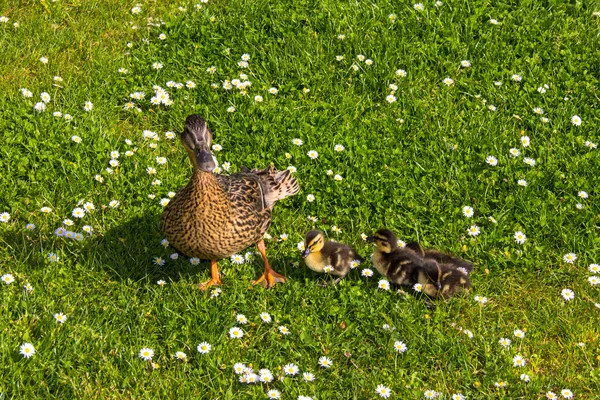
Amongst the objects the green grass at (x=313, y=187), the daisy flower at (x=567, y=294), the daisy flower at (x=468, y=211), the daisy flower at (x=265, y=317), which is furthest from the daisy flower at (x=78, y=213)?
the daisy flower at (x=567, y=294)

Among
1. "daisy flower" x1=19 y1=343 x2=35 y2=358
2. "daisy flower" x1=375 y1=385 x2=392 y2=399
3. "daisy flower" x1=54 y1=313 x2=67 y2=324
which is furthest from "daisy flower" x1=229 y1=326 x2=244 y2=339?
"daisy flower" x1=19 y1=343 x2=35 y2=358

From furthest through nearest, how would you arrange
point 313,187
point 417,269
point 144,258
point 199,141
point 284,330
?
point 313,187, point 144,258, point 417,269, point 284,330, point 199,141

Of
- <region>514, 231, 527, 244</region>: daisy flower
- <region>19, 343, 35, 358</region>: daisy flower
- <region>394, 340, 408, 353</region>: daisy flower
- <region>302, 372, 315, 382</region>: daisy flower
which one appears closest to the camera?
<region>19, 343, 35, 358</region>: daisy flower

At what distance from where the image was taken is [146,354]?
5.59 m

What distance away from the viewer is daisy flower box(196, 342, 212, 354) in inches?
222

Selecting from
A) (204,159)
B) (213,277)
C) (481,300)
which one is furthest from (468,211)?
(204,159)

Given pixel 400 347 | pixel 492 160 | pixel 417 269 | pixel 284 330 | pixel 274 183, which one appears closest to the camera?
pixel 400 347

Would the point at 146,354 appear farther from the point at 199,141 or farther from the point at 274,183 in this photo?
the point at 274,183

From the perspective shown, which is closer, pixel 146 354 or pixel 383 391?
pixel 383 391

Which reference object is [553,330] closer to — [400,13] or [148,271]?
[148,271]

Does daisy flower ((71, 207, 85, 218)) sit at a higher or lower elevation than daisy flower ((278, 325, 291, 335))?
lower

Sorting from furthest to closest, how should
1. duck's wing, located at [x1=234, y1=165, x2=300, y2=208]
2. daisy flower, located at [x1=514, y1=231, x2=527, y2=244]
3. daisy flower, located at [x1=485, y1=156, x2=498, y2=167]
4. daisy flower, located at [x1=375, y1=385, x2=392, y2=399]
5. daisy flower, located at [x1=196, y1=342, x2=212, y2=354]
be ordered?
daisy flower, located at [x1=485, y1=156, x2=498, y2=167], daisy flower, located at [x1=514, y1=231, x2=527, y2=244], duck's wing, located at [x1=234, y1=165, x2=300, y2=208], daisy flower, located at [x1=196, y1=342, x2=212, y2=354], daisy flower, located at [x1=375, y1=385, x2=392, y2=399]

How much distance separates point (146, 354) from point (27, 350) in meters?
0.81

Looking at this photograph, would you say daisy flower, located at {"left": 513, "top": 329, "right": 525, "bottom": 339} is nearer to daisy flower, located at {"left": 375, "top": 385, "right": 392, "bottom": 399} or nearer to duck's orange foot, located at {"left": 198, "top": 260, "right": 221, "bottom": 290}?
daisy flower, located at {"left": 375, "top": 385, "right": 392, "bottom": 399}
